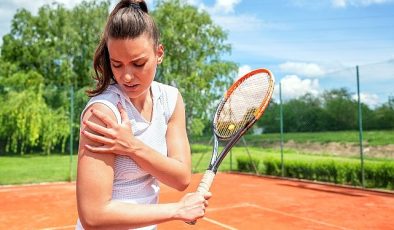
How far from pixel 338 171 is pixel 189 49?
17.7m

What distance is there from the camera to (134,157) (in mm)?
1145

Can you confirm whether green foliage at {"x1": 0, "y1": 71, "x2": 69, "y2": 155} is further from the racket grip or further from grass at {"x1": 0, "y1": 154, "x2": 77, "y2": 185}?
the racket grip

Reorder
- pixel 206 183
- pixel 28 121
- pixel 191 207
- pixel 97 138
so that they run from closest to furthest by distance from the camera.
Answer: pixel 97 138 < pixel 191 207 < pixel 206 183 < pixel 28 121

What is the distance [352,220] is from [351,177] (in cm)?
459

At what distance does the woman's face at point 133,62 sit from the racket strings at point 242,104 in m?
1.04

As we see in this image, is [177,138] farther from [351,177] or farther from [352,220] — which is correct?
[351,177]

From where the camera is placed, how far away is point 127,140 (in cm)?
112

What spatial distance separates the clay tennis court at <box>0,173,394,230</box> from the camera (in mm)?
6262

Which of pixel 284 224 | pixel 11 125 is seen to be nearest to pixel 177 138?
Answer: pixel 284 224

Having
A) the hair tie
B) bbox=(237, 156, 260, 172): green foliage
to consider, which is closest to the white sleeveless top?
the hair tie

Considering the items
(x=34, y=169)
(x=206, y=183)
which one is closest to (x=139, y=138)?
(x=206, y=183)

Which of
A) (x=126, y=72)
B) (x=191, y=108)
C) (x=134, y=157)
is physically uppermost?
(x=191, y=108)

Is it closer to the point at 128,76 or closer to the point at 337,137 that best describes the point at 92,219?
the point at 128,76

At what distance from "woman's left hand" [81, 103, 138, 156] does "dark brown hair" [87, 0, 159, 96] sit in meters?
0.13
